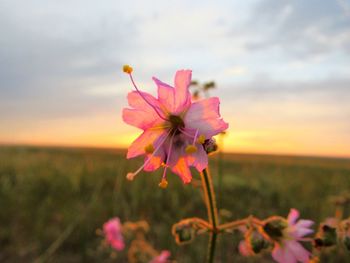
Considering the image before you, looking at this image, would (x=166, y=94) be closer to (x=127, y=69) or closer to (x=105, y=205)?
(x=127, y=69)

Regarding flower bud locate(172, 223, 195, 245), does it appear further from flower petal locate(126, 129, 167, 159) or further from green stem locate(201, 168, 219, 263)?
flower petal locate(126, 129, 167, 159)

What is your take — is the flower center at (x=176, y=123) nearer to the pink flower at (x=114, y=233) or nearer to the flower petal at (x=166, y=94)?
Answer: the flower petal at (x=166, y=94)

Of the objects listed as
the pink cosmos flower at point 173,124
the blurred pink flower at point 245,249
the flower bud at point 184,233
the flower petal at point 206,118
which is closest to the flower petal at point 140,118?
the pink cosmos flower at point 173,124

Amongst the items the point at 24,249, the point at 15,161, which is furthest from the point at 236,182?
the point at 15,161

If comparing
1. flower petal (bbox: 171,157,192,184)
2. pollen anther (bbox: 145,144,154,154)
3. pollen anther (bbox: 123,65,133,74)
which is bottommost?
flower petal (bbox: 171,157,192,184)

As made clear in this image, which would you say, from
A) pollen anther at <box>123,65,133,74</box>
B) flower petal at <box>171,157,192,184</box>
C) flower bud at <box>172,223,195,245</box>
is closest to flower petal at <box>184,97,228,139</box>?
flower petal at <box>171,157,192,184</box>

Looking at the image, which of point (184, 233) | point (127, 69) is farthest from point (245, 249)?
point (127, 69)

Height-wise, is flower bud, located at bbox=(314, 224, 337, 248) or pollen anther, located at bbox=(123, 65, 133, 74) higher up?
pollen anther, located at bbox=(123, 65, 133, 74)

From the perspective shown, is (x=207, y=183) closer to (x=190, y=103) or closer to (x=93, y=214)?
(x=190, y=103)
